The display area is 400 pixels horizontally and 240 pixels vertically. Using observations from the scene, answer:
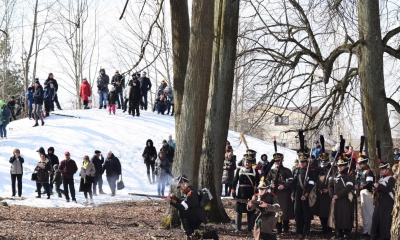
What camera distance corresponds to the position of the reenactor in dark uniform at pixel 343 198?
47.9ft

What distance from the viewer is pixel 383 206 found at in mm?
13984

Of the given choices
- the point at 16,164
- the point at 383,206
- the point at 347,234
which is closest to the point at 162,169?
the point at 16,164

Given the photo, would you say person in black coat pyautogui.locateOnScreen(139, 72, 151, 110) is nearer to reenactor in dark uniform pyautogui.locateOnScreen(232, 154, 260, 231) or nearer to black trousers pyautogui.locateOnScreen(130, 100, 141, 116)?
black trousers pyautogui.locateOnScreen(130, 100, 141, 116)

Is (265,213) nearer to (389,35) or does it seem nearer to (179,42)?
(179,42)

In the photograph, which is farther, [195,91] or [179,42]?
[179,42]

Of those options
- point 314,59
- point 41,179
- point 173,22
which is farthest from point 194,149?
point 41,179

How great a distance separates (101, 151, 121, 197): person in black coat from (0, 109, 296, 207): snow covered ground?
482 millimetres

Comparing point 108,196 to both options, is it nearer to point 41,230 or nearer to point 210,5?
point 41,230

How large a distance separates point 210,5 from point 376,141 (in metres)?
5.85

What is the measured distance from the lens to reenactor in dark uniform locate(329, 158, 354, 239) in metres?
14.6

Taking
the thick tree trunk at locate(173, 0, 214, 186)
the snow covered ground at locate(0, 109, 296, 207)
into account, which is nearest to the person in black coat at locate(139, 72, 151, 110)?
the snow covered ground at locate(0, 109, 296, 207)

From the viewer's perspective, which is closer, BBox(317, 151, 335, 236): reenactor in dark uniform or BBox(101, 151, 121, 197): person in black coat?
BBox(317, 151, 335, 236): reenactor in dark uniform

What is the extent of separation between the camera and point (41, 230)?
14586 millimetres

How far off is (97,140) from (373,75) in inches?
677
